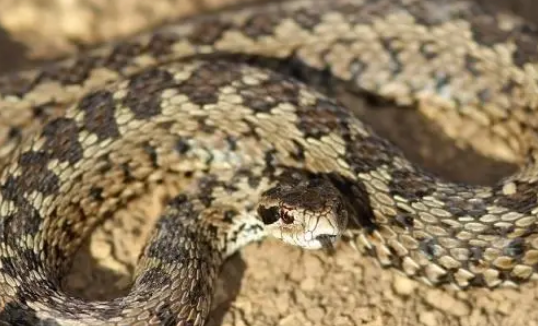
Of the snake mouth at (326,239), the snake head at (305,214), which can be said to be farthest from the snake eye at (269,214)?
the snake mouth at (326,239)

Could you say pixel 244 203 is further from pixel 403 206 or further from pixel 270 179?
pixel 403 206

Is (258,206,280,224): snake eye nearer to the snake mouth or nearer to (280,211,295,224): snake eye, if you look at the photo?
(280,211,295,224): snake eye

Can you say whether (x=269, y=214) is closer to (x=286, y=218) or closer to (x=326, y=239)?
(x=286, y=218)

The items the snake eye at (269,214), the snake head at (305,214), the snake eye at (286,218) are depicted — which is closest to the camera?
the snake head at (305,214)

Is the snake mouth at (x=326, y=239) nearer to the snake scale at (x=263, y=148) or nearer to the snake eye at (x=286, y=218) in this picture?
the snake scale at (x=263, y=148)

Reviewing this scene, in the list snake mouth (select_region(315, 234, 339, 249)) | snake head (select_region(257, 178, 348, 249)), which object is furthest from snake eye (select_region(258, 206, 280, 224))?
snake mouth (select_region(315, 234, 339, 249))

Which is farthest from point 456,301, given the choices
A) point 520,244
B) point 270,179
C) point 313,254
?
point 270,179

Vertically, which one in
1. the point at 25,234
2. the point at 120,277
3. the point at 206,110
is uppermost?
the point at 206,110
